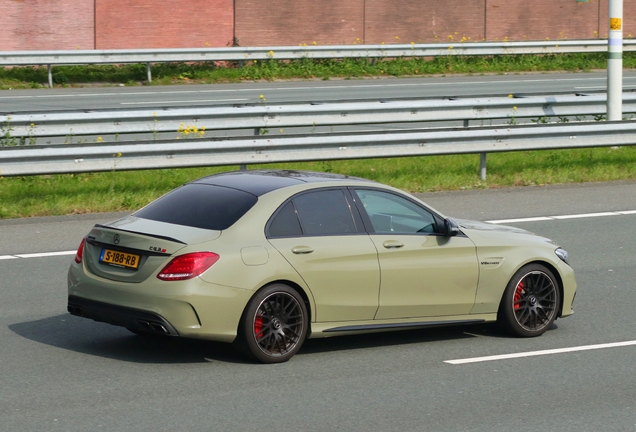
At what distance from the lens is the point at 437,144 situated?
15844 mm

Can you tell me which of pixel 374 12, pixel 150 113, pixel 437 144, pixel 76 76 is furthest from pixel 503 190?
pixel 374 12

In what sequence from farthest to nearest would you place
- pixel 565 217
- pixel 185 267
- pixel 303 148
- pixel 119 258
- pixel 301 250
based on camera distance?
pixel 303 148 < pixel 565 217 < pixel 301 250 < pixel 119 258 < pixel 185 267

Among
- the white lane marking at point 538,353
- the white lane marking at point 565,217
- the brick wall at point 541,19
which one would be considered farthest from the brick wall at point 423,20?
the white lane marking at point 538,353

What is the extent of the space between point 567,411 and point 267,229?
2312 millimetres

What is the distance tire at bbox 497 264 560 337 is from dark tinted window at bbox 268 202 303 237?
185 cm

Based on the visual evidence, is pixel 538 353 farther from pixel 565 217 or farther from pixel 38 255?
pixel 565 217

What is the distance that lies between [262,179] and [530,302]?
2.30 metres

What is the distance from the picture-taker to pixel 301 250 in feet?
25.5

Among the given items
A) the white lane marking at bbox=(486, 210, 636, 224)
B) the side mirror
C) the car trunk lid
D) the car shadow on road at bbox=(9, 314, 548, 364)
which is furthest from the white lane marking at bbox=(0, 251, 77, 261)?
the white lane marking at bbox=(486, 210, 636, 224)

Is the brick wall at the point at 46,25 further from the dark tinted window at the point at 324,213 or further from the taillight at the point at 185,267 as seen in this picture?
the taillight at the point at 185,267

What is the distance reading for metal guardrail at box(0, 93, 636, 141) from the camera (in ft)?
49.6

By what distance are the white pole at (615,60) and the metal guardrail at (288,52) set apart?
39.8 ft

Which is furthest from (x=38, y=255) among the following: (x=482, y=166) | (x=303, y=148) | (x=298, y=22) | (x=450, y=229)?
(x=298, y=22)

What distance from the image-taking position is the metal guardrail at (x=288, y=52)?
2575cm
